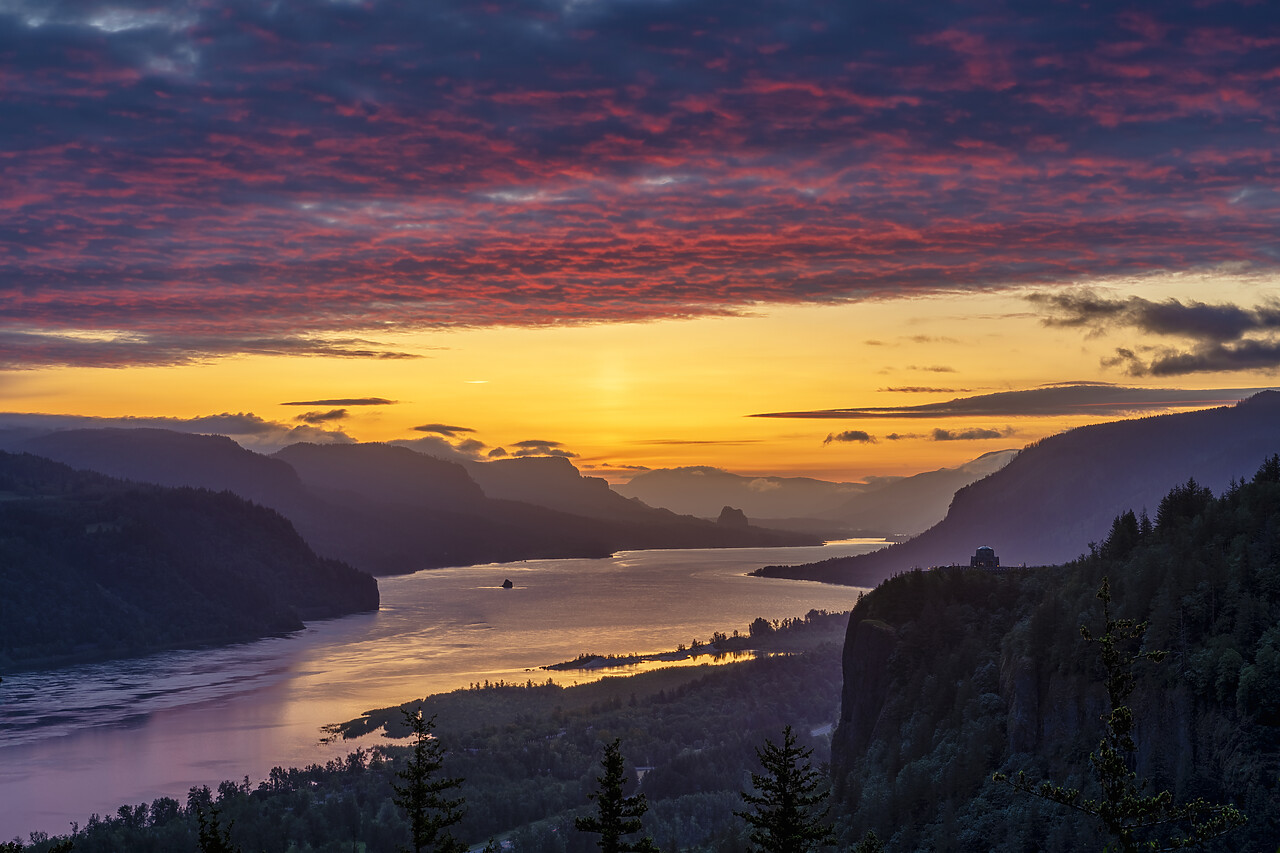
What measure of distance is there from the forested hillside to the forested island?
0.14 m

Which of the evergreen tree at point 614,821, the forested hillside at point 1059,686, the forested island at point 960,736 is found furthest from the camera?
the forested island at point 960,736

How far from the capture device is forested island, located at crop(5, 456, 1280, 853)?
55.9m

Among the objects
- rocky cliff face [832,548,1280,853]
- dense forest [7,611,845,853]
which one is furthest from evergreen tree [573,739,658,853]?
dense forest [7,611,845,853]

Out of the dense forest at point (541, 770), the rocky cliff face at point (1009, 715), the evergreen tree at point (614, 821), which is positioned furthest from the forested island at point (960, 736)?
the evergreen tree at point (614, 821)

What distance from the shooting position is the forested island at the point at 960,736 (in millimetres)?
55906

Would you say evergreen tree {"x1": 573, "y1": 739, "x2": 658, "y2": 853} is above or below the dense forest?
above

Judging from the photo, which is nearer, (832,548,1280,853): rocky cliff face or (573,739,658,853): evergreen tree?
(573,739,658,853): evergreen tree

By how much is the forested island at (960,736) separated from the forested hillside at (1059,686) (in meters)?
0.14

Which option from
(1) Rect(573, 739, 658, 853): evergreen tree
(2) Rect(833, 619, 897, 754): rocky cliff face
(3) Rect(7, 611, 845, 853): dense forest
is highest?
(1) Rect(573, 739, 658, 853): evergreen tree

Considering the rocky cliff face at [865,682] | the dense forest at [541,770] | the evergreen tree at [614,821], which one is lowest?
the dense forest at [541,770]

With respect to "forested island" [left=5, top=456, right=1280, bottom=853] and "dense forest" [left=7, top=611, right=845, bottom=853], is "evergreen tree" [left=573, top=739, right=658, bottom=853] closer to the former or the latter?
"forested island" [left=5, top=456, right=1280, bottom=853]

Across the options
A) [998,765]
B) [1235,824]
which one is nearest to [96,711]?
[998,765]

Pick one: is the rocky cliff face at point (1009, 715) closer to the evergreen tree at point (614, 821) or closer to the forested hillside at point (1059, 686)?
the forested hillside at point (1059, 686)

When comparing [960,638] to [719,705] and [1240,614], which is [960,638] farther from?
[719,705]
